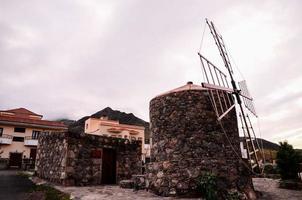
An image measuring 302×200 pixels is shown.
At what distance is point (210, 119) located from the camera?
9.63 meters

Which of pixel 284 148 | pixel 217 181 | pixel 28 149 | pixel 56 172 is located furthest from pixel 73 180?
pixel 28 149

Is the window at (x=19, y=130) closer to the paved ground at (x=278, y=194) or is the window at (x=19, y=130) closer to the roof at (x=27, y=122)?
the roof at (x=27, y=122)

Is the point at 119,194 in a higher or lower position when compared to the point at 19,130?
lower

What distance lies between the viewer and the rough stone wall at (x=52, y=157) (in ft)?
40.5

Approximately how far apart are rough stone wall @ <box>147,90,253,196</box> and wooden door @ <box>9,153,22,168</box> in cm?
2988

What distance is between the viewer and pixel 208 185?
8.21 meters

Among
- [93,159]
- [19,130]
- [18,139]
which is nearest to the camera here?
[93,159]

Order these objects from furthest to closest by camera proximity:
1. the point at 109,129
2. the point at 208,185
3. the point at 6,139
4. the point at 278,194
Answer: the point at 109,129
the point at 6,139
the point at 278,194
the point at 208,185

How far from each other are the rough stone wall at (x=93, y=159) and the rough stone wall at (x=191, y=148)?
13.8 ft

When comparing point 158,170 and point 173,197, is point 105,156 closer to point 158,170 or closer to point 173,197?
point 158,170

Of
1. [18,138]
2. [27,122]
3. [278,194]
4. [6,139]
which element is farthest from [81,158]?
[18,138]

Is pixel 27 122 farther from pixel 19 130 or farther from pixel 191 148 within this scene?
pixel 191 148

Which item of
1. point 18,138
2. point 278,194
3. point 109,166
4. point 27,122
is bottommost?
point 278,194

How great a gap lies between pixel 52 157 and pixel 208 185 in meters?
9.61
